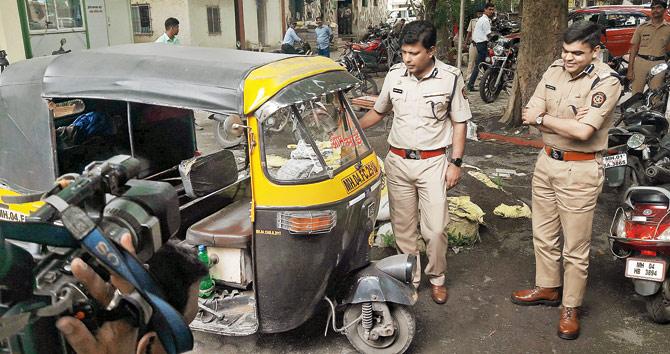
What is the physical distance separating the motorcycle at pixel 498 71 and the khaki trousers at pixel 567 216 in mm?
7722

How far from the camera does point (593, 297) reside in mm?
4035

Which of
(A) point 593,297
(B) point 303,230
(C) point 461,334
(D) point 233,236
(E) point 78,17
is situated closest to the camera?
(B) point 303,230

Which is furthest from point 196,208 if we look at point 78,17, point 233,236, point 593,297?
point 78,17

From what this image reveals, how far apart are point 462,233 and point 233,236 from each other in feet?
7.45

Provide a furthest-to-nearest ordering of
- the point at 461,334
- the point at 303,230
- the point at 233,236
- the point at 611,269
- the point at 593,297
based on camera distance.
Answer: the point at 611,269, the point at 593,297, the point at 461,334, the point at 233,236, the point at 303,230

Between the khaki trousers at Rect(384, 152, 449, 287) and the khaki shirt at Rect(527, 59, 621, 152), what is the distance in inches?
28.5

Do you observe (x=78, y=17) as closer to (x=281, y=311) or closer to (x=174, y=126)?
(x=174, y=126)

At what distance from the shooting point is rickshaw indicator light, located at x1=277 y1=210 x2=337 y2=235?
2990 mm

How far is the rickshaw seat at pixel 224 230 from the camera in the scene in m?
3.30

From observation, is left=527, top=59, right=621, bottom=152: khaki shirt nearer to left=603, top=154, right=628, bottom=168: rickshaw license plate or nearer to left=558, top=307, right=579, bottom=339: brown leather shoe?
left=558, top=307, right=579, bottom=339: brown leather shoe

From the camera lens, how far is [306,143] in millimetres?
3199

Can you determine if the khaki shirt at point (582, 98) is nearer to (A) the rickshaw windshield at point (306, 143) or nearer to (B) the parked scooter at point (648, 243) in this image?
(B) the parked scooter at point (648, 243)

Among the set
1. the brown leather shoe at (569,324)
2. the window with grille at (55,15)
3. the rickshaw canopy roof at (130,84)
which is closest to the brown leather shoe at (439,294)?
the brown leather shoe at (569,324)

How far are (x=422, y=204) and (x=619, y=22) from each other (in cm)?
1312
